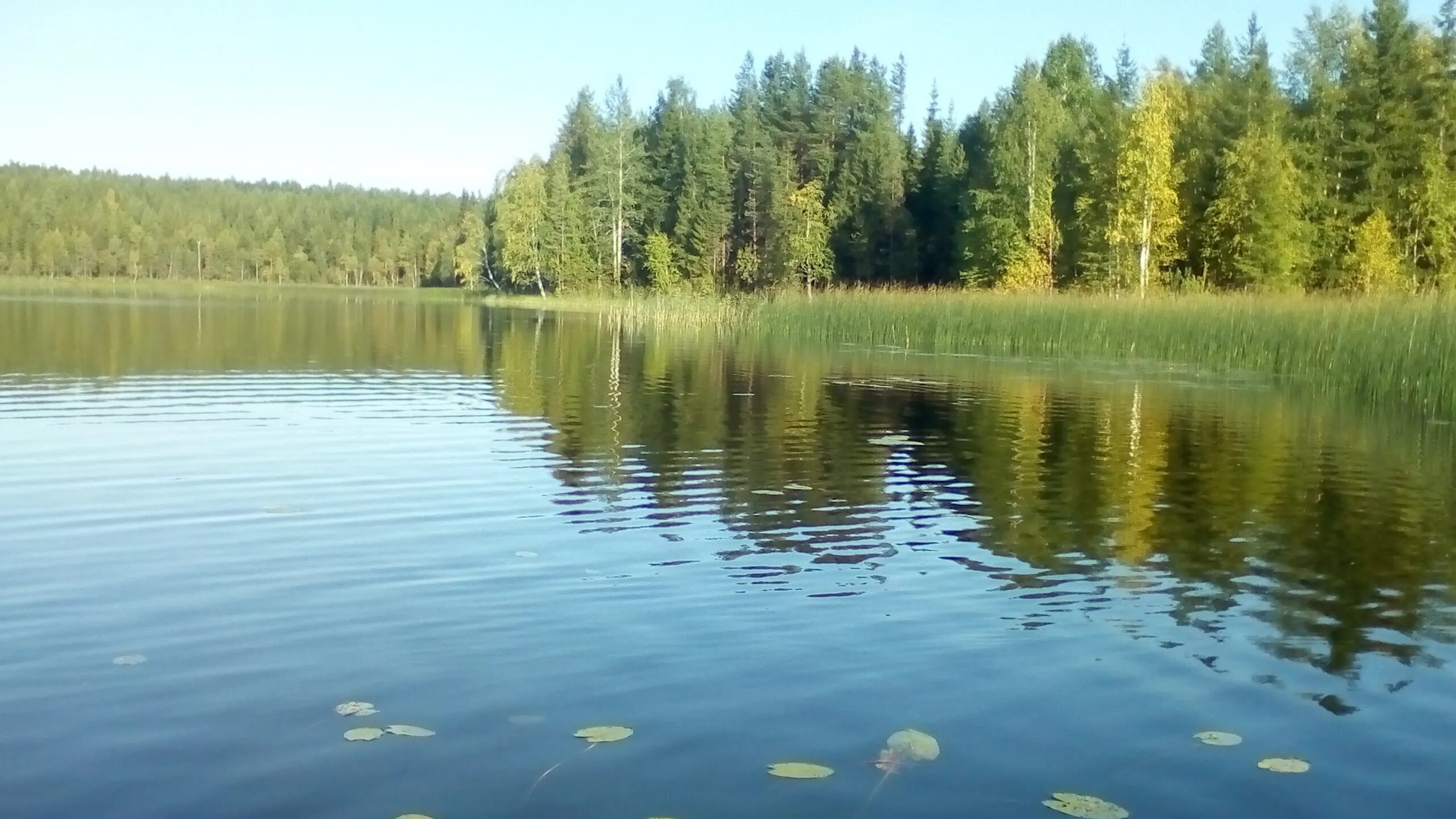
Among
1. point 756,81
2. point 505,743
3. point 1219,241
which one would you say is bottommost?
point 505,743

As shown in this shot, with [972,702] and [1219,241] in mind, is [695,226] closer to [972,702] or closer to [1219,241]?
[1219,241]

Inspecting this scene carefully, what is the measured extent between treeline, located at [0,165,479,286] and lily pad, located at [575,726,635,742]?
A: 412 feet

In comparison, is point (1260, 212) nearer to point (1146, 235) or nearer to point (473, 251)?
point (1146, 235)

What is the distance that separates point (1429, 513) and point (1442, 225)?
3926 centimetres

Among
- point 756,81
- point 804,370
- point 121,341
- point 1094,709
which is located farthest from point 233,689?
point 756,81

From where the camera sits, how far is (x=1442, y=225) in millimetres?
46125

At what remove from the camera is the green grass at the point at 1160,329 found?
24062 millimetres

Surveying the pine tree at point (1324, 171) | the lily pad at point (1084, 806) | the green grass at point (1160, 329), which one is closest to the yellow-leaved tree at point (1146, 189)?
the pine tree at point (1324, 171)

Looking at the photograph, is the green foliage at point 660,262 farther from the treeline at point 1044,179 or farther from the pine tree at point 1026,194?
the pine tree at point 1026,194

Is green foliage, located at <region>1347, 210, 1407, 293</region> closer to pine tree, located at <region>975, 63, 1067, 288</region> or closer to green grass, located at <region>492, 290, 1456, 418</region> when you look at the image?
pine tree, located at <region>975, 63, 1067, 288</region>

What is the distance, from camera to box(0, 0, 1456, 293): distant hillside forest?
4844 centimetres

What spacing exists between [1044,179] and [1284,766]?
5520cm

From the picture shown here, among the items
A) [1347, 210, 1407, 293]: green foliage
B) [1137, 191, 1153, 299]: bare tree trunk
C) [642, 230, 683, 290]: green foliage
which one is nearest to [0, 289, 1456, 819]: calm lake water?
[1347, 210, 1407, 293]: green foliage

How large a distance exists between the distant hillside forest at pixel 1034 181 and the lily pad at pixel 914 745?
39.2 m
